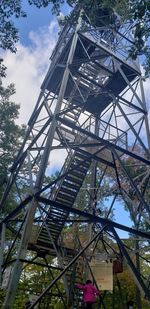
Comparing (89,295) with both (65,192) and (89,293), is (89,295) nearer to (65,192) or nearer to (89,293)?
Result: (89,293)

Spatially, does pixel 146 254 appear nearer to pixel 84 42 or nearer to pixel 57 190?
pixel 57 190

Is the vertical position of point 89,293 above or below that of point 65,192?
below

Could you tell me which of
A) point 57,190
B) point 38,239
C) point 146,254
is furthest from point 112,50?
point 146,254

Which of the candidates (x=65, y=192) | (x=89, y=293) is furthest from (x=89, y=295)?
(x=65, y=192)

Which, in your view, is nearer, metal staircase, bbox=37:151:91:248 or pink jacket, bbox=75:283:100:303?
pink jacket, bbox=75:283:100:303

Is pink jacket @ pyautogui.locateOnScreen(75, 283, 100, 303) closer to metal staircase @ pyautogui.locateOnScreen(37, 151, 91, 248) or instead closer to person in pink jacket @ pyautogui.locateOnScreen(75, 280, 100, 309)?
person in pink jacket @ pyautogui.locateOnScreen(75, 280, 100, 309)

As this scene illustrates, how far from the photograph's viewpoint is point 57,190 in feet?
32.5

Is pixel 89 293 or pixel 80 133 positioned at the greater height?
pixel 80 133

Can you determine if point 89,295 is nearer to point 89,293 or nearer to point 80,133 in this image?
point 89,293

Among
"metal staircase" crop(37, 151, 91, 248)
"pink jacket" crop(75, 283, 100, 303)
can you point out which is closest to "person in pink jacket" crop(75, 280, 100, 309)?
"pink jacket" crop(75, 283, 100, 303)

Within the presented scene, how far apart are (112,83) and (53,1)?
4.40m

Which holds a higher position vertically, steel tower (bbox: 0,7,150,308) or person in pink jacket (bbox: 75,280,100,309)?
steel tower (bbox: 0,7,150,308)

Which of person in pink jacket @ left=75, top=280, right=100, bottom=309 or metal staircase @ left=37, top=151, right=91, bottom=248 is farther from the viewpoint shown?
metal staircase @ left=37, top=151, right=91, bottom=248

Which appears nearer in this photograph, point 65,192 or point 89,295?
point 89,295
